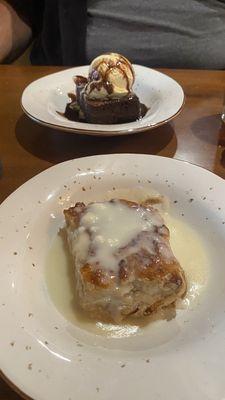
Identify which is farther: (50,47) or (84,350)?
(50,47)

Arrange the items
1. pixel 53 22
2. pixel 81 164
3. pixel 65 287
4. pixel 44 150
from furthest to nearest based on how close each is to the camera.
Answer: pixel 53 22
pixel 44 150
pixel 81 164
pixel 65 287

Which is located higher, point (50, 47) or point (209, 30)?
point (209, 30)

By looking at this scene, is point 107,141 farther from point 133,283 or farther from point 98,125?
point 133,283

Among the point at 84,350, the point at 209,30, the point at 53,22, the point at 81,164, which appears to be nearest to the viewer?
the point at 84,350

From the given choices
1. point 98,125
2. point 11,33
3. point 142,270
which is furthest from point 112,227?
point 11,33


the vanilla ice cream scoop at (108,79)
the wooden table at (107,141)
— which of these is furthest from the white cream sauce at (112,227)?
the vanilla ice cream scoop at (108,79)

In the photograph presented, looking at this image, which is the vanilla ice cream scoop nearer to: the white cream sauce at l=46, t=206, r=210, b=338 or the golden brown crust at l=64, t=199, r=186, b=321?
the white cream sauce at l=46, t=206, r=210, b=338

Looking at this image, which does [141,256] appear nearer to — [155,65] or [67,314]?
[67,314]

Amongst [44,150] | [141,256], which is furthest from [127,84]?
[141,256]

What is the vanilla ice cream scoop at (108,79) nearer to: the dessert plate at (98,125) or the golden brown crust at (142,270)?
the dessert plate at (98,125)
